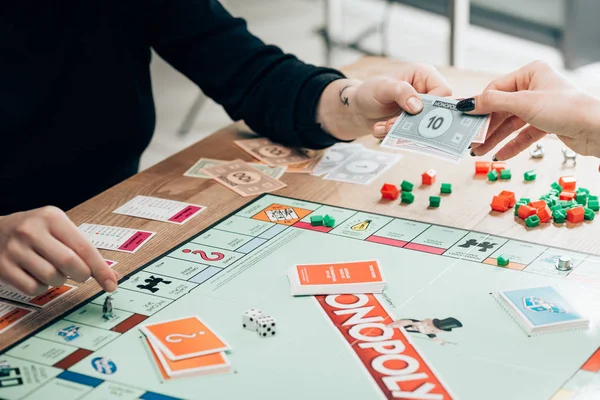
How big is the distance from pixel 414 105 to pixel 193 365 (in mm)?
695

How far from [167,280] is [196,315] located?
0.13m

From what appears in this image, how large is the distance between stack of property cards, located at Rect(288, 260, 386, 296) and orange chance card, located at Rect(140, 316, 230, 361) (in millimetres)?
162

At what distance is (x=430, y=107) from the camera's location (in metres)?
1.53

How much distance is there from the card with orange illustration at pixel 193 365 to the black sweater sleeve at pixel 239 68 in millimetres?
775

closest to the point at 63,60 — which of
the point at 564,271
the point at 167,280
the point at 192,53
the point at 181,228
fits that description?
the point at 192,53

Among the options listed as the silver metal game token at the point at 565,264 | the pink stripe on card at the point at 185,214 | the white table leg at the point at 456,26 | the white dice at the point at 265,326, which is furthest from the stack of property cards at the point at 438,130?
the white table leg at the point at 456,26

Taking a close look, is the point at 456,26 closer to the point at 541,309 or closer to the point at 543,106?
the point at 543,106

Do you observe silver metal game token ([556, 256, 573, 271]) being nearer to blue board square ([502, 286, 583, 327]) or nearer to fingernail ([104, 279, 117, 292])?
blue board square ([502, 286, 583, 327])

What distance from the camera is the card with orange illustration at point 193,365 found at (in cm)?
105

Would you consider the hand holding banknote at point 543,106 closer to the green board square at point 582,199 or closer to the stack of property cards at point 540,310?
the green board square at point 582,199

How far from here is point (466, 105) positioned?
1.47 meters

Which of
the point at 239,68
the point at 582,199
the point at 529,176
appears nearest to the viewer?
the point at 582,199

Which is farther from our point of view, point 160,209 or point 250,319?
point 160,209

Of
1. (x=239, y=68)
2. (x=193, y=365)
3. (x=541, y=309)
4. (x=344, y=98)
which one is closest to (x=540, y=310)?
(x=541, y=309)
